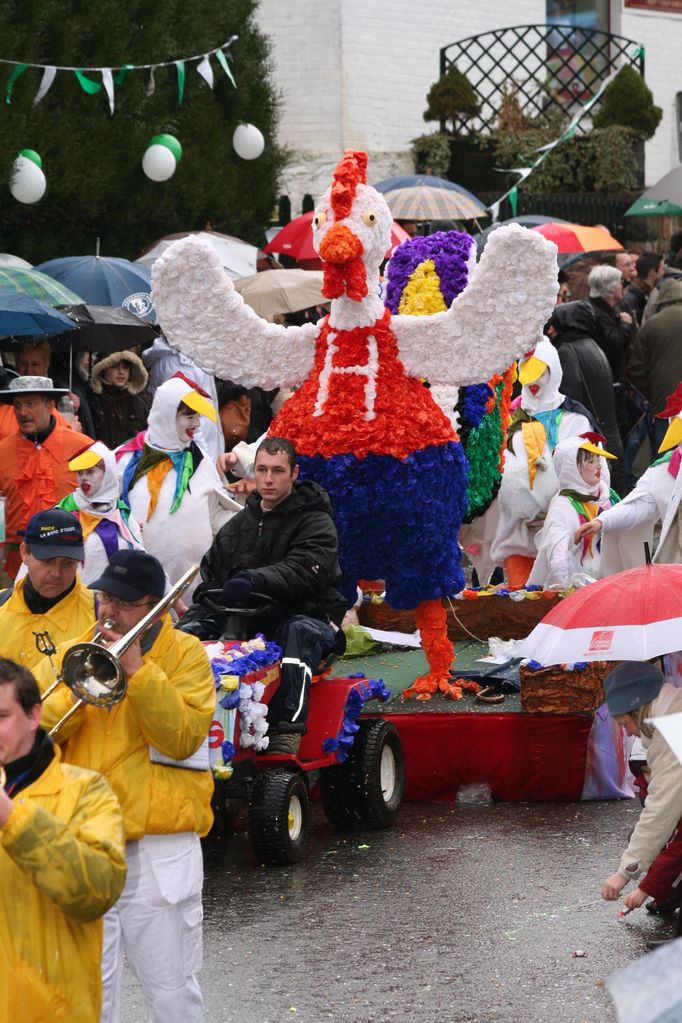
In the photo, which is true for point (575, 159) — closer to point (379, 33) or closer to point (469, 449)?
point (379, 33)

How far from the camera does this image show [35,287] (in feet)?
35.3

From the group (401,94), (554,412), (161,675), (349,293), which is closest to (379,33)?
(401,94)

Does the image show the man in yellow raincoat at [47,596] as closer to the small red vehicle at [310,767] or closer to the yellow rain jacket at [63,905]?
the small red vehicle at [310,767]

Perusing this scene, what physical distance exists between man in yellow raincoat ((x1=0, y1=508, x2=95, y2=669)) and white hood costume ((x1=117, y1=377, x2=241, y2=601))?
10.2 ft

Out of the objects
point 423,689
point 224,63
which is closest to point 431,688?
point 423,689

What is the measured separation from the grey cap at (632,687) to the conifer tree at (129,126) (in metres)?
9.35

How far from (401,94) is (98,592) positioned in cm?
1818

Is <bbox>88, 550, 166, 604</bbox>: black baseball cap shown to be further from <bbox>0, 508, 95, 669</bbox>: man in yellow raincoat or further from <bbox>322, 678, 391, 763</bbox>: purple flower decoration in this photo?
<bbox>322, 678, 391, 763</bbox>: purple flower decoration

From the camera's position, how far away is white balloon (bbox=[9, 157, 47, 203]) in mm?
13906

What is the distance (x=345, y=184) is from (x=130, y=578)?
3.75 m

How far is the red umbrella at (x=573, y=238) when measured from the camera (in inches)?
630

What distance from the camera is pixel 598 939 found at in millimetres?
6172

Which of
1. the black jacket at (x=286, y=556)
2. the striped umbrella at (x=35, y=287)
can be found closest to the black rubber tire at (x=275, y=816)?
the black jacket at (x=286, y=556)

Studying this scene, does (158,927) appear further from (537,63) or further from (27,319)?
(537,63)
